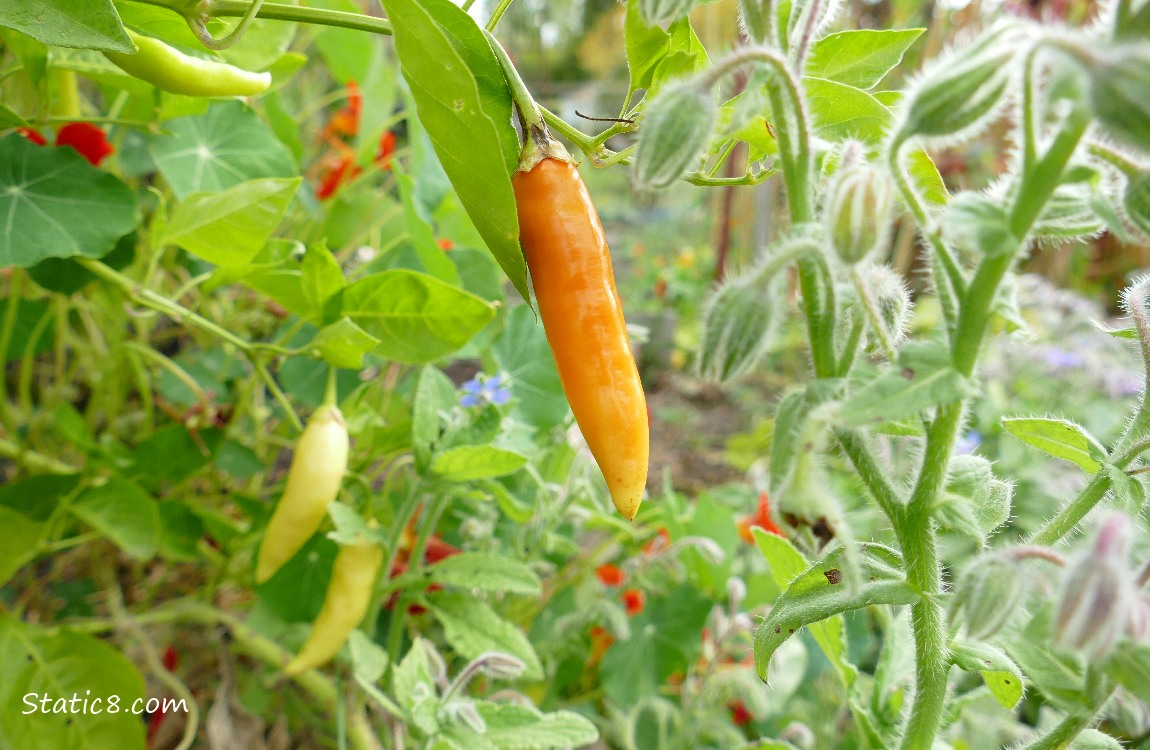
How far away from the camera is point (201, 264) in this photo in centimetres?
85

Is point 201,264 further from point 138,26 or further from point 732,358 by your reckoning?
point 732,358

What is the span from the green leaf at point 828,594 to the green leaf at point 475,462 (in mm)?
253

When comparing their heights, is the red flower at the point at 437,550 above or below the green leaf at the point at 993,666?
below

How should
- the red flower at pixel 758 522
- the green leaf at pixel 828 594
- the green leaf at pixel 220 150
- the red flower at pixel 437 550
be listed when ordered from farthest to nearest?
the red flower at pixel 758 522, the red flower at pixel 437 550, the green leaf at pixel 220 150, the green leaf at pixel 828 594

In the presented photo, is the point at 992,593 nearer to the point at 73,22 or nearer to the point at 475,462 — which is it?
the point at 475,462

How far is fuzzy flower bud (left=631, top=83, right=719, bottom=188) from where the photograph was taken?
0.33 metres

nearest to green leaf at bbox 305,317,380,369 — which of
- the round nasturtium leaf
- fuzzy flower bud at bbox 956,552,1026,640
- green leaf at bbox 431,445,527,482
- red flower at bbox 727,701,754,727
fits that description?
green leaf at bbox 431,445,527,482

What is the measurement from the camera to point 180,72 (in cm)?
53

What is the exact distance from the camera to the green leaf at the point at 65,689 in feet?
2.12

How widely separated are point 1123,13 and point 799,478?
0.62ft

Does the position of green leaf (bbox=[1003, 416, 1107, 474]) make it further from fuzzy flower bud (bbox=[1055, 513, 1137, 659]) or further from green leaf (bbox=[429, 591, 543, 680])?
green leaf (bbox=[429, 591, 543, 680])

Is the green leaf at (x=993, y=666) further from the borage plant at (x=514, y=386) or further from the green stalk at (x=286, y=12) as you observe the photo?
the green stalk at (x=286, y=12)

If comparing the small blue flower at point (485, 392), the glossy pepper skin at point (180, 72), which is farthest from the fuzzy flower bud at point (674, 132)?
the small blue flower at point (485, 392)

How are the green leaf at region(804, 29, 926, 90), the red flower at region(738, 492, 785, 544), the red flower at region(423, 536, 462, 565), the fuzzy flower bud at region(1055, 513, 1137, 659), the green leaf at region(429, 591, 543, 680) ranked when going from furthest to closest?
1. the red flower at region(738, 492, 785, 544)
2. the red flower at region(423, 536, 462, 565)
3. the green leaf at region(429, 591, 543, 680)
4. the green leaf at region(804, 29, 926, 90)
5. the fuzzy flower bud at region(1055, 513, 1137, 659)
